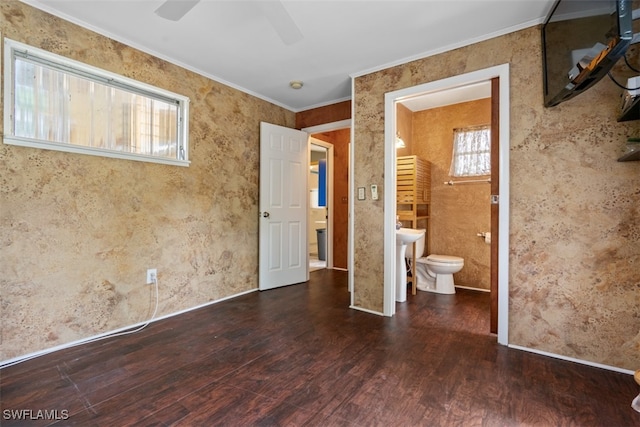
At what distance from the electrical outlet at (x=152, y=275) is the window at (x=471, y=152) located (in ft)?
11.9

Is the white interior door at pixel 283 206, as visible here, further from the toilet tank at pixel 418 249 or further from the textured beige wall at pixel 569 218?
the textured beige wall at pixel 569 218

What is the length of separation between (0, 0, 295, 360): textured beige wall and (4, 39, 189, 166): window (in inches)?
3.0

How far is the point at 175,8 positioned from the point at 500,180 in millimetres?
2408

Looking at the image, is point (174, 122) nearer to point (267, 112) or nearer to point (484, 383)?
point (267, 112)

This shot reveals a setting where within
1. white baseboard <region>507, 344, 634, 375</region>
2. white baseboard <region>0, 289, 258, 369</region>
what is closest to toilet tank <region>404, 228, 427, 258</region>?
white baseboard <region>507, 344, 634, 375</region>

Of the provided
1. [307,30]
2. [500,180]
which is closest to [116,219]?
[307,30]

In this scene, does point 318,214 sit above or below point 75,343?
above

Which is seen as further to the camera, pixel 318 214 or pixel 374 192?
pixel 318 214

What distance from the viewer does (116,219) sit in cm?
238

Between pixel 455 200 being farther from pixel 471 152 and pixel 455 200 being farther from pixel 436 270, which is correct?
pixel 436 270

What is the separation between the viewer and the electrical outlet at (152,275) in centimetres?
259

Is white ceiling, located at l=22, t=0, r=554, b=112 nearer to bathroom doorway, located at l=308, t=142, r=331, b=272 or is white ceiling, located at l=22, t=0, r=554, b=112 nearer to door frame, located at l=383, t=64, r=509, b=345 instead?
door frame, located at l=383, t=64, r=509, b=345

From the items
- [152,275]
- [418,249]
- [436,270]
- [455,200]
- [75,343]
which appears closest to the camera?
[75,343]

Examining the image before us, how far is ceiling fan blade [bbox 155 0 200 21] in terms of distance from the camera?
61.2 inches
